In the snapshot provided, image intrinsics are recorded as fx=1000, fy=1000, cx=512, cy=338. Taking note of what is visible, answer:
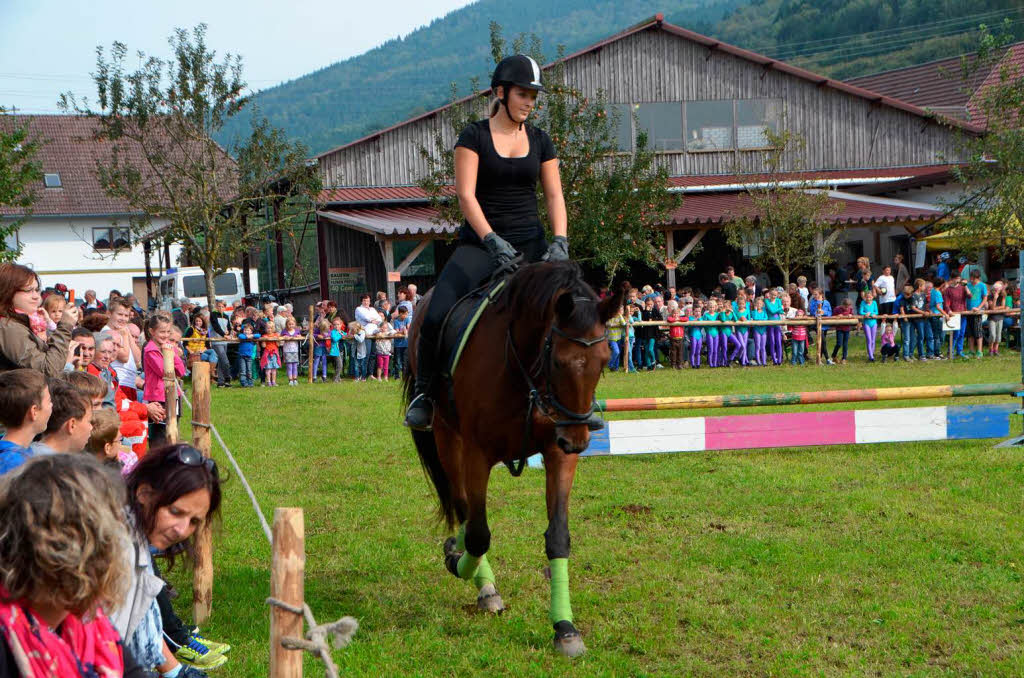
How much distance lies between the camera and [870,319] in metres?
22.2

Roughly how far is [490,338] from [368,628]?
1769 mm

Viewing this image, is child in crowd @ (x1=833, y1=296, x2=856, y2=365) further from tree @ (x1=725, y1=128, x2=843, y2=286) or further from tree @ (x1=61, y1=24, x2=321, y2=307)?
tree @ (x1=61, y1=24, x2=321, y2=307)

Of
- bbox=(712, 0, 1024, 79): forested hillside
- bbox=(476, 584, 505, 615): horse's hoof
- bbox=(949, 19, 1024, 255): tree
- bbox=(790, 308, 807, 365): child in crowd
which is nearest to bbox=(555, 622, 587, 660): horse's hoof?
bbox=(476, 584, 505, 615): horse's hoof

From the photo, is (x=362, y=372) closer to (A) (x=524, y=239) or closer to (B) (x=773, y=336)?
(B) (x=773, y=336)

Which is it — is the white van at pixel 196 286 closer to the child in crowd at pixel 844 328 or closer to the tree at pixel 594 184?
the tree at pixel 594 184

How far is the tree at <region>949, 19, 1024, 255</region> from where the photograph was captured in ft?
76.9

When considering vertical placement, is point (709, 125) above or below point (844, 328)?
above

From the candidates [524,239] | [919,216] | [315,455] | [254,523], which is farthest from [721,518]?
[919,216]

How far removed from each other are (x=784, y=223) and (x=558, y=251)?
22277 millimetres

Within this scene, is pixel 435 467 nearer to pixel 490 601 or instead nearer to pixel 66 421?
pixel 490 601

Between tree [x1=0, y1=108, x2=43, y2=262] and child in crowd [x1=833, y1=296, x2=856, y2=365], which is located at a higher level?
tree [x1=0, y1=108, x2=43, y2=262]

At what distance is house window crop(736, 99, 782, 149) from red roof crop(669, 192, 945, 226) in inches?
158

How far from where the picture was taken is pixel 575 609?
227 inches

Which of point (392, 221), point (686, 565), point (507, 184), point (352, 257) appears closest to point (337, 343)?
point (392, 221)
